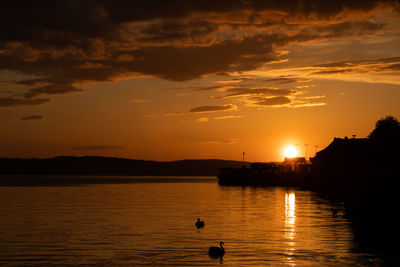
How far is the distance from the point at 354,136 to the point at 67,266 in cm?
13140

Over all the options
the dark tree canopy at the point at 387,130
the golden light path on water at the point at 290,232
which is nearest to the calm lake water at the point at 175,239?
the golden light path on water at the point at 290,232

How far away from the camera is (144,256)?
Answer: 115 feet

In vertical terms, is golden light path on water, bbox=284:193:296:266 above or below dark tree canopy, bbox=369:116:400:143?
below

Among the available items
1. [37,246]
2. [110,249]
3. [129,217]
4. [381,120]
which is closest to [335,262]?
[110,249]

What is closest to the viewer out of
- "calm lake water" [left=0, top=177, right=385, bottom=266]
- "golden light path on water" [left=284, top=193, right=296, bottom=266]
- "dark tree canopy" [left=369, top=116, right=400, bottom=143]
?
"calm lake water" [left=0, top=177, right=385, bottom=266]

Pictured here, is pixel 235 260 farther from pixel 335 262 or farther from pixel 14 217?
pixel 14 217

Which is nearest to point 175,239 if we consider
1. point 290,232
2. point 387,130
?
point 290,232

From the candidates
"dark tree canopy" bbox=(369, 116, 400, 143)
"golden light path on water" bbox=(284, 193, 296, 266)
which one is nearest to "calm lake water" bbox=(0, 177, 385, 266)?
"golden light path on water" bbox=(284, 193, 296, 266)

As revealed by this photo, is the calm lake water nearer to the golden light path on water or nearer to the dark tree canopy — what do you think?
the golden light path on water

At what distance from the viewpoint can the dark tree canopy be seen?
101488mm

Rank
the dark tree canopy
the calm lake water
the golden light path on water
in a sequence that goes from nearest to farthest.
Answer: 1. the calm lake water
2. the golden light path on water
3. the dark tree canopy

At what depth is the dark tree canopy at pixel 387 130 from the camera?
101488 mm

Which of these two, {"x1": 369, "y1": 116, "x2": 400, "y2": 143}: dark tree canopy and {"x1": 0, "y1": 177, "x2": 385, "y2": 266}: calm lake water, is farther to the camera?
{"x1": 369, "y1": 116, "x2": 400, "y2": 143}: dark tree canopy

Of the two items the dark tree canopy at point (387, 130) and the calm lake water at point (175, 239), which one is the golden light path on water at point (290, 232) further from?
the dark tree canopy at point (387, 130)
